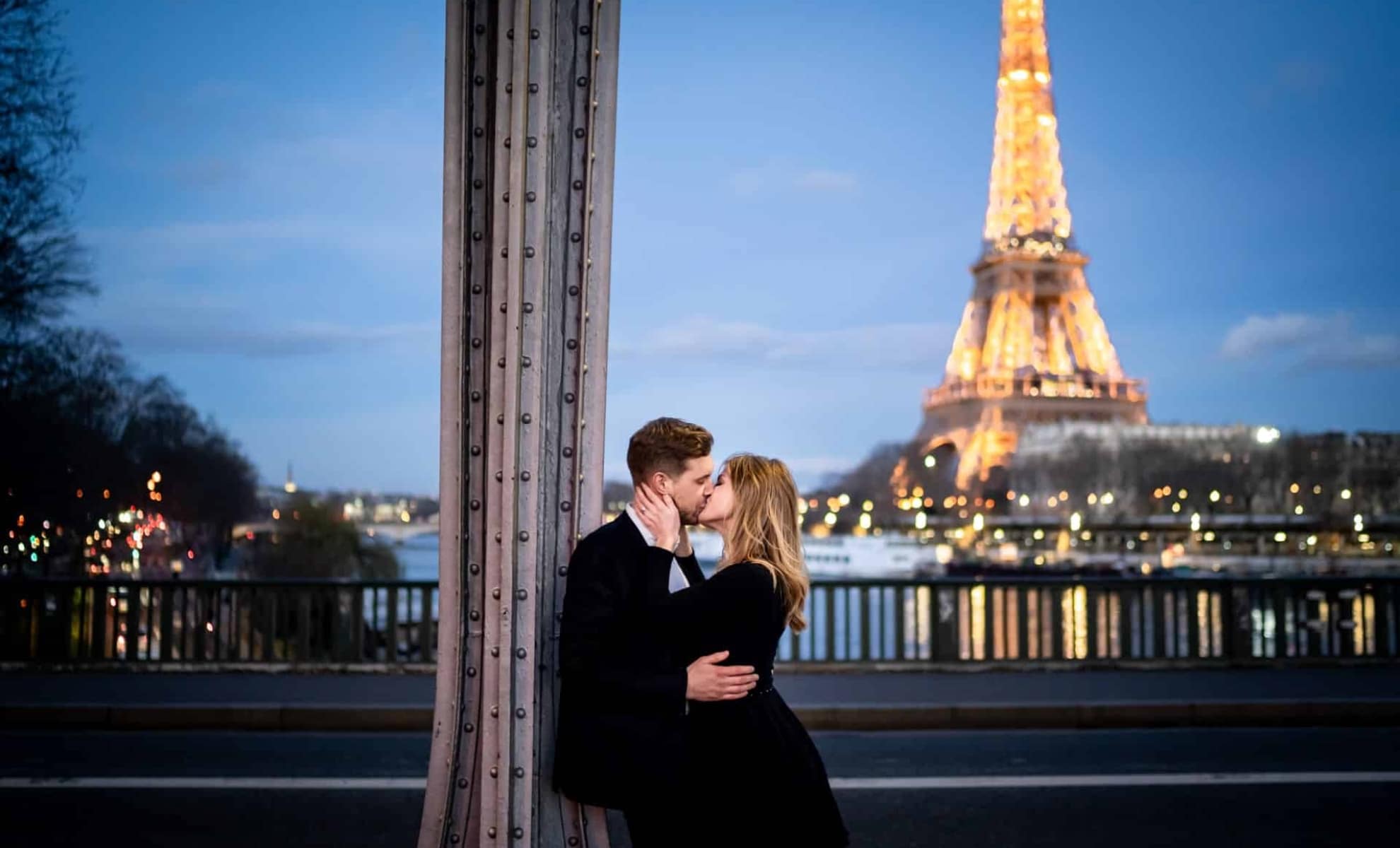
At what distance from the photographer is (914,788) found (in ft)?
25.8

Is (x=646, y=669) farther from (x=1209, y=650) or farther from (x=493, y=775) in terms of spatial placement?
(x=1209, y=650)

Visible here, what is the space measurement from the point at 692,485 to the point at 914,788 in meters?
4.70

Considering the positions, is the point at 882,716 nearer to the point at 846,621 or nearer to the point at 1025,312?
the point at 846,621

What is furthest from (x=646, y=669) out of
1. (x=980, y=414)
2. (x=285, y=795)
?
(x=980, y=414)

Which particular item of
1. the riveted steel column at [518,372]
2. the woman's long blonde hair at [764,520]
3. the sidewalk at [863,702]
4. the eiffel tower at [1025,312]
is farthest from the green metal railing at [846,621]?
the eiffel tower at [1025,312]

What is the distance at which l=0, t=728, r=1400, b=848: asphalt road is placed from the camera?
6.69 metres

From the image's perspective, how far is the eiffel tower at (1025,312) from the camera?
9706 cm

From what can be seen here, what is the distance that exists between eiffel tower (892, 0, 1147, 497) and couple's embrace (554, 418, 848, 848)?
93296mm

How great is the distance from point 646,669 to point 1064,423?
10005cm

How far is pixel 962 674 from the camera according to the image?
12.7 m

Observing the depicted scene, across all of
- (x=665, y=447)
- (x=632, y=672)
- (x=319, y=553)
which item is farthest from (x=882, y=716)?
(x=319, y=553)

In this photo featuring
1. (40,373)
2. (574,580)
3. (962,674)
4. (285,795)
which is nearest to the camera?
(574,580)

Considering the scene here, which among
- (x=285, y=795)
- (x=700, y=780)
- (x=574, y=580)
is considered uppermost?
(x=574, y=580)

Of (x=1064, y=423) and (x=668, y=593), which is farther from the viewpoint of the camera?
(x=1064, y=423)
